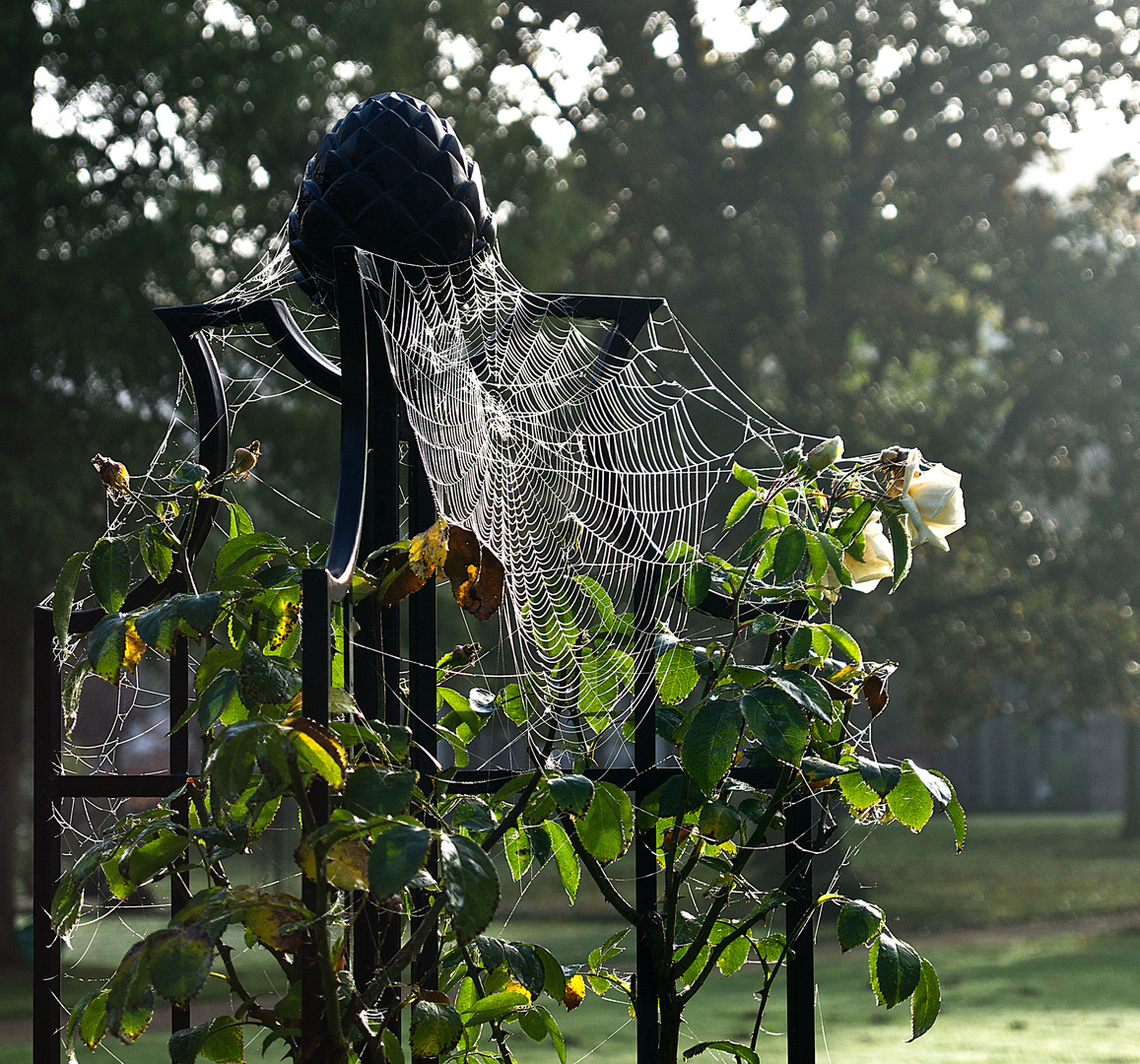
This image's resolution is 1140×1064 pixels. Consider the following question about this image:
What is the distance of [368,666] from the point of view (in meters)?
1.71

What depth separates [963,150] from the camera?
12062mm

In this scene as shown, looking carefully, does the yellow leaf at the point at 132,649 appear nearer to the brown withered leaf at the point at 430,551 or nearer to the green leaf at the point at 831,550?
the brown withered leaf at the point at 430,551

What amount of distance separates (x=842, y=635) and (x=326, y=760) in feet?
2.90

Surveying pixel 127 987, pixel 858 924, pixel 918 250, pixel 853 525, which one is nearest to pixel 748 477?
pixel 853 525

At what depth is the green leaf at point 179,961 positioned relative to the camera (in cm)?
123

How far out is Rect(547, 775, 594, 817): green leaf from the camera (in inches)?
63.0

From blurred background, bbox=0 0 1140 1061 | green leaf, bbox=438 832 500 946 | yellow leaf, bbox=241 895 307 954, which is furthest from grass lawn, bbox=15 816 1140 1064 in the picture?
green leaf, bbox=438 832 500 946

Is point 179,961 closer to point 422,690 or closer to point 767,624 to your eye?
point 422,690

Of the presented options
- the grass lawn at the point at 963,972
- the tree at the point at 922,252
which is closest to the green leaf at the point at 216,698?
the grass lawn at the point at 963,972

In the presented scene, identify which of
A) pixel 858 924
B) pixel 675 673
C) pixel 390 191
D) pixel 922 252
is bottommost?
pixel 858 924

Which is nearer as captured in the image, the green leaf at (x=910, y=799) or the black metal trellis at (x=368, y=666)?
the black metal trellis at (x=368, y=666)

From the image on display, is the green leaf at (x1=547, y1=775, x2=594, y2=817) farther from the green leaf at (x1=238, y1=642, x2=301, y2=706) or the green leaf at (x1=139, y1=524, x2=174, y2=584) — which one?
the green leaf at (x1=139, y1=524, x2=174, y2=584)

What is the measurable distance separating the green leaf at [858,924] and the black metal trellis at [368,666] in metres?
0.12

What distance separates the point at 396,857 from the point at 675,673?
31.3 inches
